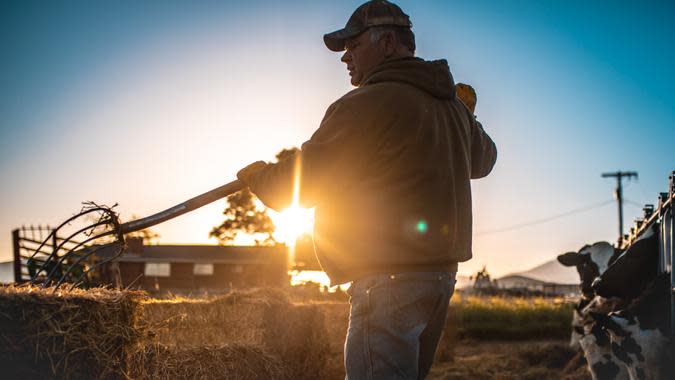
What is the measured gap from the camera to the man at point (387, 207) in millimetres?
2547

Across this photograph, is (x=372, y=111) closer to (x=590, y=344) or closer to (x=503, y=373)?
(x=590, y=344)

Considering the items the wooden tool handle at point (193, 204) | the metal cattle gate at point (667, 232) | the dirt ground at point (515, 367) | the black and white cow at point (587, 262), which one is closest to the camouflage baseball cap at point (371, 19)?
the wooden tool handle at point (193, 204)

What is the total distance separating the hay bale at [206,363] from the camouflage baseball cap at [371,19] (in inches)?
99.6

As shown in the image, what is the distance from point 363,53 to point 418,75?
0.28 m

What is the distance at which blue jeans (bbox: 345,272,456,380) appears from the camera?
2.51m

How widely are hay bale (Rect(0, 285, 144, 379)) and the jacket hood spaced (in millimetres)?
1883

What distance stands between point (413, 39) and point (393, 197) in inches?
31.5

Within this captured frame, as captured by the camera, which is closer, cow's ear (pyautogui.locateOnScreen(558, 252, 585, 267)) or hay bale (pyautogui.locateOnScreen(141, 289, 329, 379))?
hay bale (pyautogui.locateOnScreen(141, 289, 329, 379))

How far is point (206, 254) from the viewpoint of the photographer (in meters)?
46.8

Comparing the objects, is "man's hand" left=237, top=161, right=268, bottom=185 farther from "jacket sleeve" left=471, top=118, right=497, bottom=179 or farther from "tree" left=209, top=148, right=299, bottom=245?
"tree" left=209, top=148, right=299, bottom=245

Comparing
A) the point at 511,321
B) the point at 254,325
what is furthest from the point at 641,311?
the point at 511,321

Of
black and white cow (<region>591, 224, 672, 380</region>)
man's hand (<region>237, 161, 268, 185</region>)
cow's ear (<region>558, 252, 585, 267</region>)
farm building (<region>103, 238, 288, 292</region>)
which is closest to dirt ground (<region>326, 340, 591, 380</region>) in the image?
cow's ear (<region>558, 252, 585, 267</region>)

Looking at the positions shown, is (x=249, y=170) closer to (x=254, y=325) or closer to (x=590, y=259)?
(x=254, y=325)

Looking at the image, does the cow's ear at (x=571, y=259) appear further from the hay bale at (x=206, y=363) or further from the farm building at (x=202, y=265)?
the farm building at (x=202, y=265)
